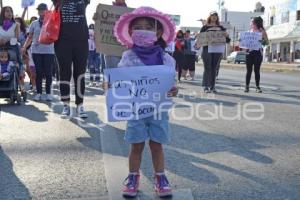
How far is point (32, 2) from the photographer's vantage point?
16.5m

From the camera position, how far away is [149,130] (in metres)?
4.55

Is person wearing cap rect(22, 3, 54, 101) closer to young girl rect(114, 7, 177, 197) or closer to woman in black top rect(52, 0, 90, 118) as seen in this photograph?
woman in black top rect(52, 0, 90, 118)

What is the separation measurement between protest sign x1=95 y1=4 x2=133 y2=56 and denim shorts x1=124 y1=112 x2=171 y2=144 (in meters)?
3.16

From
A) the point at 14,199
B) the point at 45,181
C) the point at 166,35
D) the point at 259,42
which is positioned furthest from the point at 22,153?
the point at 259,42

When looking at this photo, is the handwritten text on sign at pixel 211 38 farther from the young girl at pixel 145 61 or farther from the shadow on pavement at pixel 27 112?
the young girl at pixel 145 61

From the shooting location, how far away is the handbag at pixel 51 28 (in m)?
7.70

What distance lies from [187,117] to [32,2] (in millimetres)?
9643

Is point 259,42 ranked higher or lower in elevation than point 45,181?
higher

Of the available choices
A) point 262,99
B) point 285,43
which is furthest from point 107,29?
point 285,43

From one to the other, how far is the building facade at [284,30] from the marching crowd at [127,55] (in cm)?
4845

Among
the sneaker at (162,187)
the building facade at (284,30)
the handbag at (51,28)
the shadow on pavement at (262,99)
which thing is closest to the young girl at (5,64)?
the handbag at (51,28)

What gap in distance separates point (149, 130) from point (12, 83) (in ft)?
19.7

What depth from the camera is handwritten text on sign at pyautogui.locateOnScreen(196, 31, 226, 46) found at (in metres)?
12.7

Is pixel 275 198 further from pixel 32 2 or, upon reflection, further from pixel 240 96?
pixel 32 2
